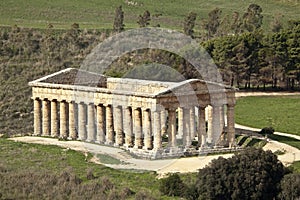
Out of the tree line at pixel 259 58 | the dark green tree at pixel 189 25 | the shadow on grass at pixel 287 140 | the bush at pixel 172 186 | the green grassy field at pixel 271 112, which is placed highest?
the dark green tree at pixel 189 25

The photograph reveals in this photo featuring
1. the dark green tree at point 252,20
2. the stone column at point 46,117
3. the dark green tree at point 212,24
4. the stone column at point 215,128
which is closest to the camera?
the stone column at point 215,128

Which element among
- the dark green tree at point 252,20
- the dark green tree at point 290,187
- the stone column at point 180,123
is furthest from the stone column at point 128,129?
the dark green tree at point 252,20

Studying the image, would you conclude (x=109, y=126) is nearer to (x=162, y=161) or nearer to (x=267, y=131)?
(x=162, y=161)

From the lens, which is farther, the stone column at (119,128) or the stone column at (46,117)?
the stone column at (46,117)

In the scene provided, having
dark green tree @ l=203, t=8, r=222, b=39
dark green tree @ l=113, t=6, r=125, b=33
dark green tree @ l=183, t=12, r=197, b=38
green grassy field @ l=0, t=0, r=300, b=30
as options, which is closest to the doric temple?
dark green tree @ l=113, t=6, r=125, b=33

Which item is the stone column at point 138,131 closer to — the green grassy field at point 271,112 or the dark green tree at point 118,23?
the green grassy field at point 271,112

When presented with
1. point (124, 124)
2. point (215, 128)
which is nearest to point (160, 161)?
point (215, 128)

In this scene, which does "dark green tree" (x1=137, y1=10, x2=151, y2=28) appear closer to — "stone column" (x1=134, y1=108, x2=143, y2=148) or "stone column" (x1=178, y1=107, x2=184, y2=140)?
"stone column" (x1=178, y1=107, x2=184, y2=140)

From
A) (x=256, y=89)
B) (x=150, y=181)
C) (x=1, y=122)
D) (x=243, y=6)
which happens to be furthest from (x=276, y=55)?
(x=243, y=6)

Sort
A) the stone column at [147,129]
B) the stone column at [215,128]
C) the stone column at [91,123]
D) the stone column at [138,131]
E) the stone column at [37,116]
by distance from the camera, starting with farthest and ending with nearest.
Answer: the stone column at [37,116], the stone column at [91,123], the stone column at [215,128], the stone column at [138,131], the stone column at [147,129]
